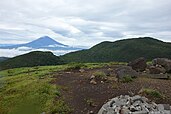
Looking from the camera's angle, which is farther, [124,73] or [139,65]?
[139,65]

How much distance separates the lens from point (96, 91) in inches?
829

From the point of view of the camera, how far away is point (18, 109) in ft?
64.1

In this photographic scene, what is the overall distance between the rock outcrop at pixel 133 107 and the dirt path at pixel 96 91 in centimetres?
168

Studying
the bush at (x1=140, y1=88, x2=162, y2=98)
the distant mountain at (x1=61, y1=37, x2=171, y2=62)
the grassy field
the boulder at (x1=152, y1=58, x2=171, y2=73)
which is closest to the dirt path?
the bush at (x1=140, y1=88, x2=162, y2=98)

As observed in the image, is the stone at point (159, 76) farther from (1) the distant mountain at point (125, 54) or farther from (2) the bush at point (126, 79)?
(1) the distant mountain at point (125, 54)

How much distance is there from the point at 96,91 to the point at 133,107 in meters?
6.27

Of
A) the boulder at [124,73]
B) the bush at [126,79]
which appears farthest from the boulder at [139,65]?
the bush at [126,79]

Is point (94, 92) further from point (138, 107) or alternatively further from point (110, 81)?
point (138, 107)

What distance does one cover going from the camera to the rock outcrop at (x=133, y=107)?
48.6ft

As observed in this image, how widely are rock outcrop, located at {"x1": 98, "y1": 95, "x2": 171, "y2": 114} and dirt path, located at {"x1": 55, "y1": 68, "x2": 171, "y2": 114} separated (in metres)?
1.68

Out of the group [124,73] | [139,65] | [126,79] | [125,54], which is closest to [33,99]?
[126,79]

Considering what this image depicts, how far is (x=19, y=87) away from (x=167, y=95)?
42.6ft

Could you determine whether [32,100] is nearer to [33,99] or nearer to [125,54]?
[33,99]

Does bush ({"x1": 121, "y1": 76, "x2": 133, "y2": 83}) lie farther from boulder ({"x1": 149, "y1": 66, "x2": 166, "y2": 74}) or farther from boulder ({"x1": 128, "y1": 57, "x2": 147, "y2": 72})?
boulder ({"x1": 128, "y1": 57, "x2": 147, "y2": 72})
